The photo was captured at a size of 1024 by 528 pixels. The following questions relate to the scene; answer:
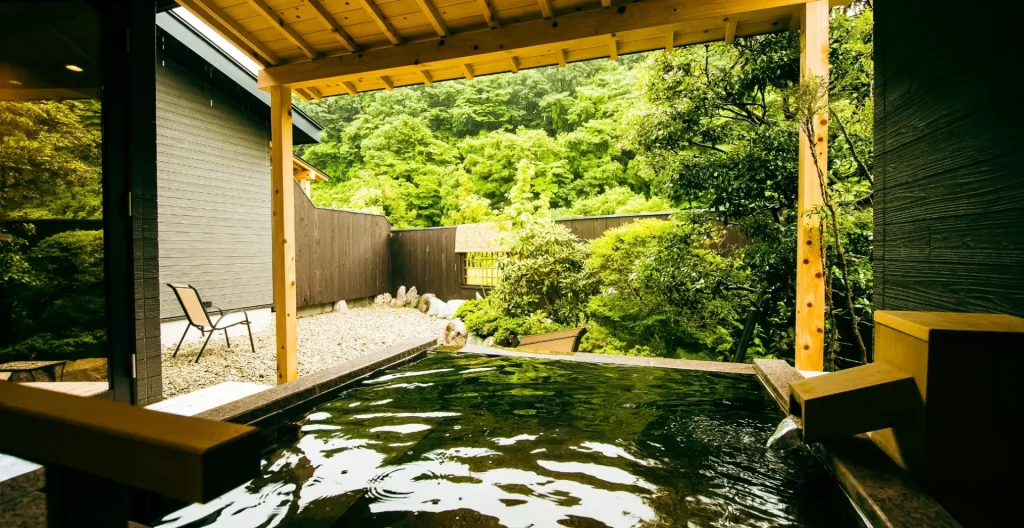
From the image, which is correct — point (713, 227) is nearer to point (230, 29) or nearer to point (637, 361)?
point (637, 361)

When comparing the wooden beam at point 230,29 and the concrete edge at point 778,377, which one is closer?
the concrete edge at point 778,377

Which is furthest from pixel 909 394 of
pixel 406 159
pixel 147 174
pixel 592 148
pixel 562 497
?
pixel 406 159

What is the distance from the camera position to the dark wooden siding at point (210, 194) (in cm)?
697

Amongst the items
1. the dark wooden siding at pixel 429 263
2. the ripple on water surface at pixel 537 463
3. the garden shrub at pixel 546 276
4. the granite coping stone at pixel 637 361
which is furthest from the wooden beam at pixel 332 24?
the dark wooden siding at pixel 429 263

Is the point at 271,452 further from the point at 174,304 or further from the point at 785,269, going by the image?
the point at 174,304

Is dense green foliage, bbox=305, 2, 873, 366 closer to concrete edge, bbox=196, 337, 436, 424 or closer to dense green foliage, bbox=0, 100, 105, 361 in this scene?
concrete edge, bbox=196, 337, 436, 424

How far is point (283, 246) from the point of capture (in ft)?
12.2

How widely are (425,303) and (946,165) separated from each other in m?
10.5

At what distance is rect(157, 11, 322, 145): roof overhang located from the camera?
6926 millimetres

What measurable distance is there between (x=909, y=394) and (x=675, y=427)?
1.38m

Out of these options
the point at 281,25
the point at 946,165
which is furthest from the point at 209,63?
the point at 946,165

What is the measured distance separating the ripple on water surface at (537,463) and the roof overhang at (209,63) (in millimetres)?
6963

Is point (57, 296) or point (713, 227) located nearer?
point (57, 296)

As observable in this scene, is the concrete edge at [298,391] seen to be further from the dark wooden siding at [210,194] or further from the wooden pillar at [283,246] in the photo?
the dark wooden siding at [210,194]
